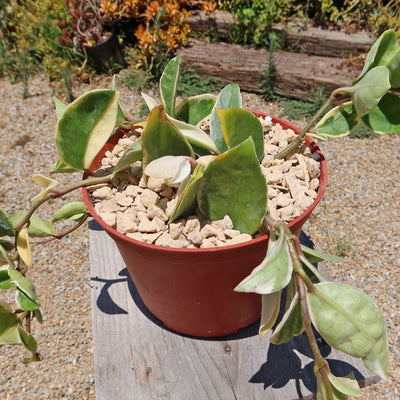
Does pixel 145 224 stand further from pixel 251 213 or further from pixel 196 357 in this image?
pixel 196 357

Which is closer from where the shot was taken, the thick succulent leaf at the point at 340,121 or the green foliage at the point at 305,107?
the thick succulent leaf at the point at 340,121

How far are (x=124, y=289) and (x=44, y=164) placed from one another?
130 centimetres

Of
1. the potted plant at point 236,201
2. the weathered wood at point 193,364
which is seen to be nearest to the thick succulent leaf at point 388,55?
the potted plant at point 236,201

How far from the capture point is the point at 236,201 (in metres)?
0.79

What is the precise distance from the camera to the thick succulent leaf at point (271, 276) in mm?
594

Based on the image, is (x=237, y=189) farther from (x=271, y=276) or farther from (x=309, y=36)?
(x=309, y=36)

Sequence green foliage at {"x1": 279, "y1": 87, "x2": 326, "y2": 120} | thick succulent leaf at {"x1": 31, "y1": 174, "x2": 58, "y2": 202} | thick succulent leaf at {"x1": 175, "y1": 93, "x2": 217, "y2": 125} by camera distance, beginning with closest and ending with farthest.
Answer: thick succulent leaf at {"x1": 31, "y1": 174, "x2": 58, "y2": 202}
thick succulent leaf at {"x1": 175, "y1": 93, "x2": 217, "y2": 125}
green foliage at {"x1": 279, "y1": 87, "x2": 326, "y2": 120}

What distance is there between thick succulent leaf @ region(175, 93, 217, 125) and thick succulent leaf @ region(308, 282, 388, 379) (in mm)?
526

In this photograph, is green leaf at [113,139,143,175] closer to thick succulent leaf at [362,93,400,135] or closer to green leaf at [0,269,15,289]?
green leaf at [0,269,15,289]

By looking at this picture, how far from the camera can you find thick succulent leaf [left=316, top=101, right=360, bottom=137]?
2.78 ft

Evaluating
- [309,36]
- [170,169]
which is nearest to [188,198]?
[170,169]

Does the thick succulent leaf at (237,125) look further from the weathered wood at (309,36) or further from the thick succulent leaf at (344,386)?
the weathered wood at (309,36)

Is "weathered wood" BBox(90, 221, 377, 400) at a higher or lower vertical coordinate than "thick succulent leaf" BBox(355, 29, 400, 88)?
lower

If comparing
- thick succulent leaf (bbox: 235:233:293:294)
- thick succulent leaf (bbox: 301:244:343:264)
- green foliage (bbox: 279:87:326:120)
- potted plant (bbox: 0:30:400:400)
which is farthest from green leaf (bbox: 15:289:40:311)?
green foliage (bbox: 279:87:326:120)
